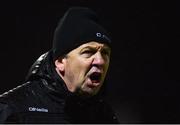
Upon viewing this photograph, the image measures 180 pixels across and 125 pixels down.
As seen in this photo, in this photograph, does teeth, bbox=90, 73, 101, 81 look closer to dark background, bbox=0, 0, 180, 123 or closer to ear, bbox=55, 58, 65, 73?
ear, bbox=55, 58, 65, 73

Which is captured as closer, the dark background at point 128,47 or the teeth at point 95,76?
the teeth at point 95,76

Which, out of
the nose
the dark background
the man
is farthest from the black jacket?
the dark background

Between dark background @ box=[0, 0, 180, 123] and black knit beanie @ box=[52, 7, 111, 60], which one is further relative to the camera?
dark background @ box=[0, 0, 180, 123]

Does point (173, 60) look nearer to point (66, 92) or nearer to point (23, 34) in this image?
point (23, 34)

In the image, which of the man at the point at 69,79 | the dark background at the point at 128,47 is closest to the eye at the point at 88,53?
the man at the point at 69,79

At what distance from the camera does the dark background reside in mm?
2404

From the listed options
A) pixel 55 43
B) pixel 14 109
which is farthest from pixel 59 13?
pixel 14 109

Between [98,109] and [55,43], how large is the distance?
220 mm

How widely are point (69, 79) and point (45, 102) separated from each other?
0.28 ft

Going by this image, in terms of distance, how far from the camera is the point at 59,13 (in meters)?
2.43

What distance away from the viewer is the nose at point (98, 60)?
1.33 meters

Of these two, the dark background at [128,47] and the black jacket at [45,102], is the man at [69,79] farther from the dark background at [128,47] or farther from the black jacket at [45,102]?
the dark background at [128,47]

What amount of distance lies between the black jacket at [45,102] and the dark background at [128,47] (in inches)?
38.4

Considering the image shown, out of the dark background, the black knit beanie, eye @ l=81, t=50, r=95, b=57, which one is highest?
the black knit beanie
